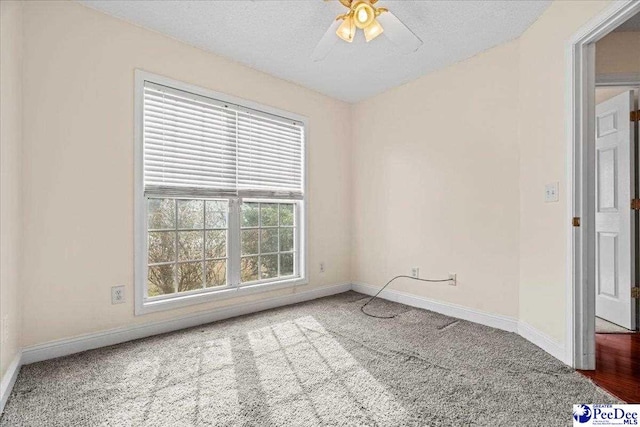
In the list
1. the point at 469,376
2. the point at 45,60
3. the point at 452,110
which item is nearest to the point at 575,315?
the point at 469,376

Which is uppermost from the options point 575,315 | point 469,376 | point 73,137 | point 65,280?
point 73,137

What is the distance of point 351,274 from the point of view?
4207mm

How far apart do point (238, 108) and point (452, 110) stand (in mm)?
2149

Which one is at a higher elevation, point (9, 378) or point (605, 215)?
point (605, 215)

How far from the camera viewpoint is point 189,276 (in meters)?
2.88

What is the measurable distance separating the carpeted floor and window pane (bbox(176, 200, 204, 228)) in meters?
0.94

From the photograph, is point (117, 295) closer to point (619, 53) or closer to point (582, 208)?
point (582, 208)

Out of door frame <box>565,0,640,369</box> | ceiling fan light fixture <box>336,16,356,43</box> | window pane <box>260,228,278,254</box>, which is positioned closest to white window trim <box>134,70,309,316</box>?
window pane <box>260,228,278,254</box>

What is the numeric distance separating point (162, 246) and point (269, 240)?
1.11m

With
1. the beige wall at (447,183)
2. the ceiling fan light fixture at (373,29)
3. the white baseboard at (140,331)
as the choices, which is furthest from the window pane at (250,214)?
the ceiling fan light fixture at (373,29)

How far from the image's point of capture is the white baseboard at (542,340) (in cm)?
210

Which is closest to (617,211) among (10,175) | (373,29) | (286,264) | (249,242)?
(373,29)

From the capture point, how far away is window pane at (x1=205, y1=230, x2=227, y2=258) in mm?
2982

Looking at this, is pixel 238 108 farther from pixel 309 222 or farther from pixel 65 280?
pixel 65 280
